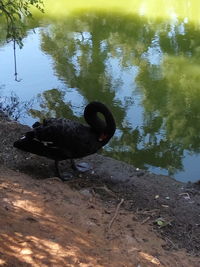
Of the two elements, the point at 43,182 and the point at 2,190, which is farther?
the point at 43,182

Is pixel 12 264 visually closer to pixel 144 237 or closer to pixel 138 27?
pixel 144 237

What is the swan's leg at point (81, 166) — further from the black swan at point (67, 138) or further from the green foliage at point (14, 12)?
the green foliage at point (14, 12)

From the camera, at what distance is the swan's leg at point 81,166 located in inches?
230

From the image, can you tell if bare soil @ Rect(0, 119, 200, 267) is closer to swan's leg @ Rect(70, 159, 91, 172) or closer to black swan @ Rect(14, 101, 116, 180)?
swan's leg @ Rect(70, 159, 91, 172)

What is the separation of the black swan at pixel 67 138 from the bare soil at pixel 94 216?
355 mm

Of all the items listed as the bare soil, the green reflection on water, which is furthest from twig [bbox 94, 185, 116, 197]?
the green reflection on water

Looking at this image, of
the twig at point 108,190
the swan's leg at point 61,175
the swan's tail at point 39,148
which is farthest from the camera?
the swan's leg at point 61,175

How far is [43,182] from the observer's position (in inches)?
203

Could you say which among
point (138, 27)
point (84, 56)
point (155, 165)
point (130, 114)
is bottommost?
point (155, 165)

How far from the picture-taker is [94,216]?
4434mm

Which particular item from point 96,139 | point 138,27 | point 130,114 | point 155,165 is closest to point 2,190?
point 96,139

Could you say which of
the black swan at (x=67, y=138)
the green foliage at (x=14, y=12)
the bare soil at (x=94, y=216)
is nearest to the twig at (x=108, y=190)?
the bare soil at (x=94, y=216)

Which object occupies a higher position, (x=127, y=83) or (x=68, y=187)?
(x=127, y=83)

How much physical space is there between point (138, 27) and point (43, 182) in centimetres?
1020
